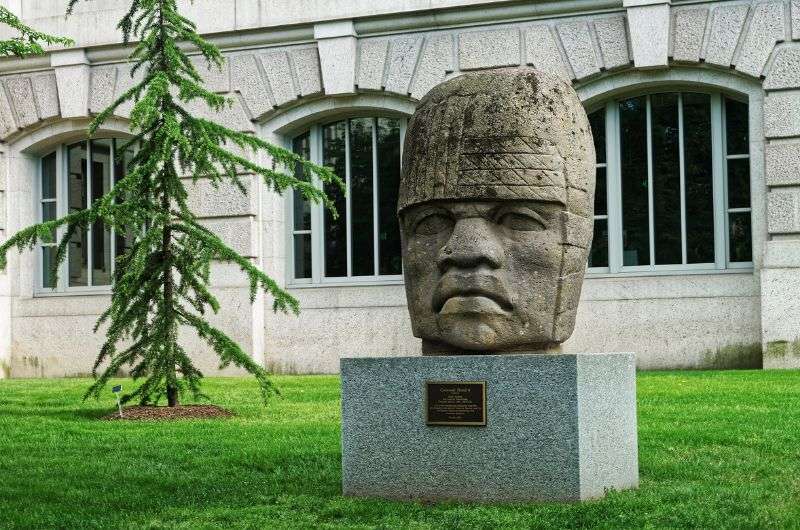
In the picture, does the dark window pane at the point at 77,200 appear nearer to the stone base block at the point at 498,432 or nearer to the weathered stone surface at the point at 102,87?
the weathered stone surface at the point at 102,87

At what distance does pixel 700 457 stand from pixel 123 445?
5283mm

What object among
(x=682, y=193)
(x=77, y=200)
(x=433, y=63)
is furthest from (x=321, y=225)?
(x=682, y=193)

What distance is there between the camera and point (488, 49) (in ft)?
68.3

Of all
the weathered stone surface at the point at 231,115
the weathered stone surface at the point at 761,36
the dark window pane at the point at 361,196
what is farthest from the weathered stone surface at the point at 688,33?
the weathered stone surface at the point at 231,115

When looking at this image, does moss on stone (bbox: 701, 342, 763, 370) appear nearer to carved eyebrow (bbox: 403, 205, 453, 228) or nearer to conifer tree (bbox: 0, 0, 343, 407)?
conifer tree (bbox: 0, 0, 343, 407)

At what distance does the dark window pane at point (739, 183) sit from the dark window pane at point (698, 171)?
0.32 m

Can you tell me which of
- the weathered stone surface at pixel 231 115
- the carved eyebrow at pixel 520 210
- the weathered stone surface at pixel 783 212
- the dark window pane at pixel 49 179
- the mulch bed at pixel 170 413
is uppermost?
the weathered stone surface at pixel 231 115

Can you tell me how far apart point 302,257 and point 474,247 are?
14.4 m

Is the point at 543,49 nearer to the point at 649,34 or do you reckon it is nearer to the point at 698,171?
the point at 649,34

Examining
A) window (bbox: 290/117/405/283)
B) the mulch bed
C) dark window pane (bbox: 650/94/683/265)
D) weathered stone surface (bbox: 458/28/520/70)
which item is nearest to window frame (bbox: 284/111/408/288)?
window (bbox: 290/117/405/283)

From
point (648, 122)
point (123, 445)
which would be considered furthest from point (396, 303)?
point (123, 445)

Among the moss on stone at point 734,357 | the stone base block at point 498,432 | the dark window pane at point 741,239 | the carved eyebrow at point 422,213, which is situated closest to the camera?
the stone base block at point 498,432

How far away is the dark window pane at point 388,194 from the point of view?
22.1 meters

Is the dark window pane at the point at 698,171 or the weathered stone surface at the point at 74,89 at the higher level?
the weathered stone surface at the point at 74,89
